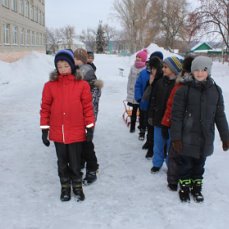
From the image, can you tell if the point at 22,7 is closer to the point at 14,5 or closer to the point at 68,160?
the point at 14,5

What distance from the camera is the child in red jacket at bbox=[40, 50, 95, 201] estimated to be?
3.65m

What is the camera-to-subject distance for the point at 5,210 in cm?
363

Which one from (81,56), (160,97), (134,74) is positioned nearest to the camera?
(160,97)

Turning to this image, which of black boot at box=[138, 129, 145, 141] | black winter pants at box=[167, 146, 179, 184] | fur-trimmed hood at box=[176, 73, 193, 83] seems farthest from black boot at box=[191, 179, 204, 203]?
black boot at box=[138, 129, 145, 141]

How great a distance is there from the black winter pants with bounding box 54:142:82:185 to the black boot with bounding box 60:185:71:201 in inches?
2.2

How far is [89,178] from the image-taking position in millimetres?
4363

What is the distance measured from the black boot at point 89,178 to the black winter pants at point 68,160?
0.41 meters

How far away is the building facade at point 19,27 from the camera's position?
26.2 m

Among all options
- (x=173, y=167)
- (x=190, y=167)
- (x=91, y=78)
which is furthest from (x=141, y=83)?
(x=190, y=167)

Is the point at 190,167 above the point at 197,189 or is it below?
above

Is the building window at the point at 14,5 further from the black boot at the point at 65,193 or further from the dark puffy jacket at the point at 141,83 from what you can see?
the black boot at the point at 65,193

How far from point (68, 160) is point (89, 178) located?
0.55m

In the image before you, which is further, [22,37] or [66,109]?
[22,37]

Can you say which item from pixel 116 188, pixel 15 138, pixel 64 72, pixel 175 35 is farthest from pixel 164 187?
pixel 175 35
